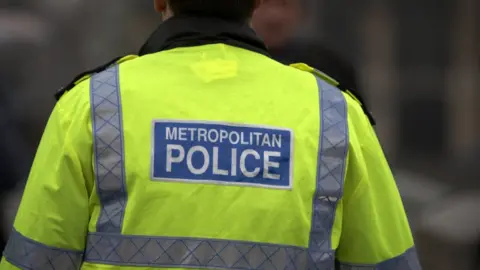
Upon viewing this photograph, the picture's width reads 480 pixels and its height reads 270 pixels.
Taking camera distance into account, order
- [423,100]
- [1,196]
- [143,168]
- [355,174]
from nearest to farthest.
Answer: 1. [143,168]
2. [355,174]
3. [1,196]
4. [423,100]

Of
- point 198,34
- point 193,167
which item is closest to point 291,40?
point 198,34

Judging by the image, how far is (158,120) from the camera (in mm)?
1435

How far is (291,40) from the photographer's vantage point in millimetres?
2590

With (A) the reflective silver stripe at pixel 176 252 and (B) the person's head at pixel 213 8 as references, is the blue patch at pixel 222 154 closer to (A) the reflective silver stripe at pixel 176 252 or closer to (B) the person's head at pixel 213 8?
(A) the reflective silver stripe at pixel 176 252

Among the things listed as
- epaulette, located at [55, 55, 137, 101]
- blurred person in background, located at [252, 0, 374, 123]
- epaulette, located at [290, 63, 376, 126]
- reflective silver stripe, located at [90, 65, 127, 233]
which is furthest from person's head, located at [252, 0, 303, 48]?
reflective silver stripe, located at [90, 65, 127, 233]

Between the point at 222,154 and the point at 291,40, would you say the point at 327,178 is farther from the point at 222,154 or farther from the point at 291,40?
the point at 291,40

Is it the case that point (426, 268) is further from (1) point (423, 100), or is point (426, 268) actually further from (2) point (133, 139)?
(2) point (133, 139)

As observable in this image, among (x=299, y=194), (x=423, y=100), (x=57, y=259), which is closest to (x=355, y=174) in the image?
(x=299, y=194)

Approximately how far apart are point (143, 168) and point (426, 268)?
1606 millimetres

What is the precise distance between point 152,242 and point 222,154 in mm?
176


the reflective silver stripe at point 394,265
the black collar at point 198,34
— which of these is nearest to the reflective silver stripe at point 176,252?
the reflective silver stripe at point 394,265

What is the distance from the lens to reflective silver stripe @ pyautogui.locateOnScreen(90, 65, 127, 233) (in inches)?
55.6

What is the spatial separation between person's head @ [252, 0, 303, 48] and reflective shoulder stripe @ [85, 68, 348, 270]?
111 centimetres

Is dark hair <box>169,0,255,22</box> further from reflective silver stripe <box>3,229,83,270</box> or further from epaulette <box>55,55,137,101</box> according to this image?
reflective silver stripe <box>3,229,83,270</box>
